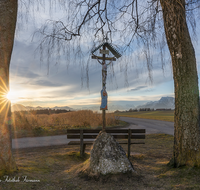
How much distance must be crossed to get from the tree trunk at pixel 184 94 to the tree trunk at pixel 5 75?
406 centimetres

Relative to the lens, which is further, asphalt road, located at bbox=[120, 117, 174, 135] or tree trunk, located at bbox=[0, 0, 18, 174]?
asphalt road, located at bbox=[120, 117, 174, 135]

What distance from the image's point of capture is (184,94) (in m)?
4.64

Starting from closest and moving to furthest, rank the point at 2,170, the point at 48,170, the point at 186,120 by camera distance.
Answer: the point at 2,170, the point at 186,120, the point at 48,170

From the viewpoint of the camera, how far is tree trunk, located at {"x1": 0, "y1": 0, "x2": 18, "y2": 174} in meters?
4.05

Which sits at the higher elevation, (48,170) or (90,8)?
(90,8)

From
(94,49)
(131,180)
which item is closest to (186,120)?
(131,180)

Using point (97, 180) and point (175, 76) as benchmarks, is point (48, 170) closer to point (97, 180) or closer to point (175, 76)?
point (97, 180)

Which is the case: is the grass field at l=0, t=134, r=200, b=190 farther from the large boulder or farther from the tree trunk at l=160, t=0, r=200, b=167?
the tree trunk at l=160, t=0, r=200, b=167

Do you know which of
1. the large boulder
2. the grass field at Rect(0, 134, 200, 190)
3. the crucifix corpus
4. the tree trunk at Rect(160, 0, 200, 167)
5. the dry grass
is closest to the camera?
the grass field at Rect(0, 134, 200, 190)

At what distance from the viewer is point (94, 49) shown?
17.2ft

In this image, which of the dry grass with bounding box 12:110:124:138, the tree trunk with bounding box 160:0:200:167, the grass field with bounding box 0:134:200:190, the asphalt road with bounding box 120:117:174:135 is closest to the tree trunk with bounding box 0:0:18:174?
the grass field with bounding box 0:134:200:190

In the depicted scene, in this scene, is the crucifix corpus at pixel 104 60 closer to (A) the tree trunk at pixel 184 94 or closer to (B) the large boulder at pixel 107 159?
(B) the large boulder at pixel 107 159

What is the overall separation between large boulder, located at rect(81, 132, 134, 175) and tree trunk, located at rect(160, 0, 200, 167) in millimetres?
1544

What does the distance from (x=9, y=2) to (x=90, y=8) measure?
241 cm
